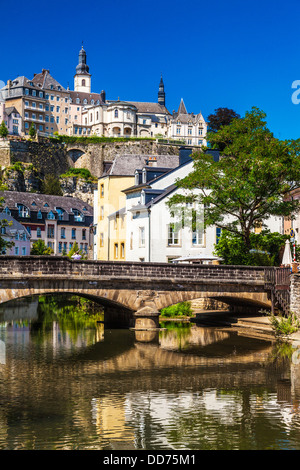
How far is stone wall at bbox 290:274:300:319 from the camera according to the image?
3291cm

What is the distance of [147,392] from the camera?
19.6 metres

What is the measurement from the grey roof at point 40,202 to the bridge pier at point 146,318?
180 feet

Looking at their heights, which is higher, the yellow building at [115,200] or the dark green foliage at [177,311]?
the yellow building at [115,200]

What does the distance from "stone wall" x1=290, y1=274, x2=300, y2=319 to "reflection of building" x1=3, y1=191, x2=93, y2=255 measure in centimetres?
5673

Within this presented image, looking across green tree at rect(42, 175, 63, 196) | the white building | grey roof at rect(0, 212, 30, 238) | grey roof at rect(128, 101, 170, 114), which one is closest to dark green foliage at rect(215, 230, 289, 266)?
the white building

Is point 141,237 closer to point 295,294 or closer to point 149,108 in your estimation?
point 295,294

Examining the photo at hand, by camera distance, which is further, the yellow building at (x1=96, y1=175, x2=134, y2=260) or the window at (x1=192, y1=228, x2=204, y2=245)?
the yellow building at (x1=96, y1=175, x2=134, y2=260)

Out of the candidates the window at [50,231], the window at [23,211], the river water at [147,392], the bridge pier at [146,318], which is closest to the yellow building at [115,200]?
the bridge pier at [146,318]

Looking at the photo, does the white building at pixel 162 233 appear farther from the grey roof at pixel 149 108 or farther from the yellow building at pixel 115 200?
the grey roof at pixel 149 108

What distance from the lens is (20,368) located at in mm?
23562

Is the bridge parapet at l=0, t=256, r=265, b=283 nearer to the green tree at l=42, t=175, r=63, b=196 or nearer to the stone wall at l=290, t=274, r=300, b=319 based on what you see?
the stone wall at l=290, t=274, r=300, b=319

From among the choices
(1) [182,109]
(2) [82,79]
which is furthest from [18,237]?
(2) [82,79]

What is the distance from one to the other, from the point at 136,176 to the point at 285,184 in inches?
699

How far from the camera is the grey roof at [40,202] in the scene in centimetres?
8769
